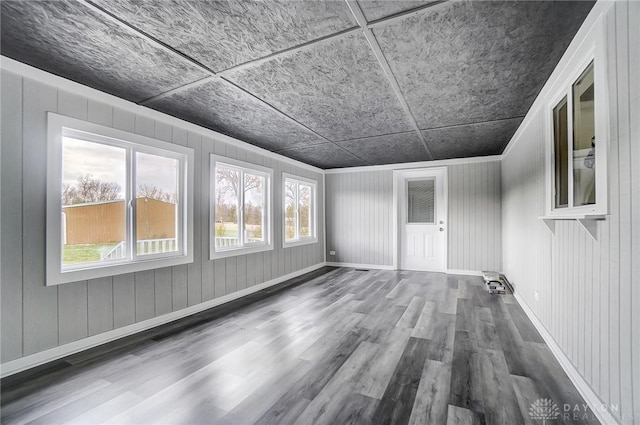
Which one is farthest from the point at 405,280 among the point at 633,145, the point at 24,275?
the point at 24,275

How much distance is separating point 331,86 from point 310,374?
248cm

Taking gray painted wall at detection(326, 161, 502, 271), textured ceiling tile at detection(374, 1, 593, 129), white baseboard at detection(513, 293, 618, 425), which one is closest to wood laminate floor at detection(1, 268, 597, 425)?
white baseboard at detection(513, 293, 618, 425)

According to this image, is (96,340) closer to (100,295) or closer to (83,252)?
(100,295)

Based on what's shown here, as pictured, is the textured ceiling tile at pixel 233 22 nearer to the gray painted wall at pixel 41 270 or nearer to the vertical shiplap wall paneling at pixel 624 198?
the gray painted wall at pixel 41 270

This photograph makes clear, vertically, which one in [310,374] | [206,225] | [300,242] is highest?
[206,225]

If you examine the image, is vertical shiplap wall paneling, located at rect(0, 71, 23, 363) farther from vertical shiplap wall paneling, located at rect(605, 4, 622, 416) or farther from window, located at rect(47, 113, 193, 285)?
vertical shiplap wall paneling, located at rect(605, 4, 622, 416)

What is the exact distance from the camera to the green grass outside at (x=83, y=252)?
95.4 inches

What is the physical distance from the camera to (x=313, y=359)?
2336 mm

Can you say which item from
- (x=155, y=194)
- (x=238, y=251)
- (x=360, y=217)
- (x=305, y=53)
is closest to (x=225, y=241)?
(x=238, y=251)

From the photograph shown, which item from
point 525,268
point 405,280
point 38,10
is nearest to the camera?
point 38,10

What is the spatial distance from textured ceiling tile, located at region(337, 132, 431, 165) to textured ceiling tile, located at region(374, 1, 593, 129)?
1.28 metres

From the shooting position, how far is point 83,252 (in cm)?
253

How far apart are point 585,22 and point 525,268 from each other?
2804 millimetres

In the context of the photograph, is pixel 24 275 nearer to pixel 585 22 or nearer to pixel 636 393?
pixel 636 393
